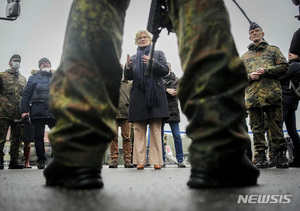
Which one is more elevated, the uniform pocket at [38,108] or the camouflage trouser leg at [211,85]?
the camouflage trouser leg at [211,85]

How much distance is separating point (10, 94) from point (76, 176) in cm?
→ 491

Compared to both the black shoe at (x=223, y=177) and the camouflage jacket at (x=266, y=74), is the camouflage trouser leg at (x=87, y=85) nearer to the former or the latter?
the black shoe at (x=223, y=177)

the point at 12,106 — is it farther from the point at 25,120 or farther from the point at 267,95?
the point at 267,95

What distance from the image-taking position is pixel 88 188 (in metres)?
0.90

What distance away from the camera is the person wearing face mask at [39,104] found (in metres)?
4.50

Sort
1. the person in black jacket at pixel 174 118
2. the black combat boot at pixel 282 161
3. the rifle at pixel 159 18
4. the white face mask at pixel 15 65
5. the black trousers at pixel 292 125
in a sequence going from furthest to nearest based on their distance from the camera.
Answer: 1. the white face mask at pixel 15 65
2. the person in black jacket at pixel 174 118
3. the black trousers at pixel 292 125
4. the black combat boot at pixel 282 161
5. the rifle at pixel 159 18

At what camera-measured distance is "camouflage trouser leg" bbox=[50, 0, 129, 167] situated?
0.91 meters

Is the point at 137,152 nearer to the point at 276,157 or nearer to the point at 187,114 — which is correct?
the point at 276,157

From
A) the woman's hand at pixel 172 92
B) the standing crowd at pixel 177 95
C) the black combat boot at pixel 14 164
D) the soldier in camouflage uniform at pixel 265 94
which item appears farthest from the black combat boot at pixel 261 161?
the black combat boot at pixel 14 164

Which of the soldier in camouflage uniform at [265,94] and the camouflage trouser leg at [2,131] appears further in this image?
the camouflage trouser leg at [2,131]

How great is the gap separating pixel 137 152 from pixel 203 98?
9.95 ft

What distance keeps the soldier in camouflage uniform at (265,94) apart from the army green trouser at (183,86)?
9.26 feet

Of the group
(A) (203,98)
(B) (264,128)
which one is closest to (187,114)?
(A) (203,98)

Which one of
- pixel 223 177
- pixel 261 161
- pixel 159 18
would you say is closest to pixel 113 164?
pixel 261 161
